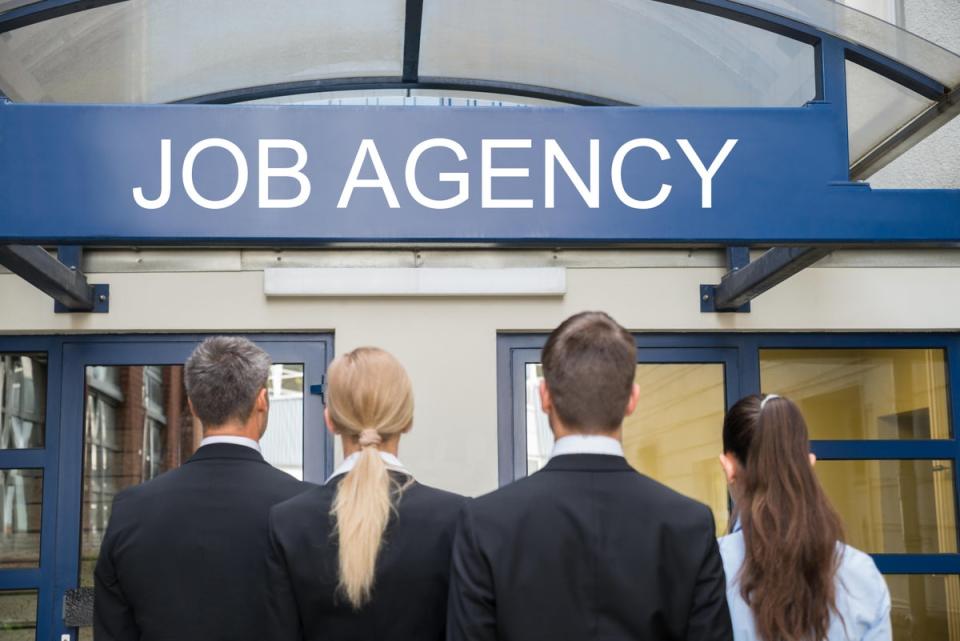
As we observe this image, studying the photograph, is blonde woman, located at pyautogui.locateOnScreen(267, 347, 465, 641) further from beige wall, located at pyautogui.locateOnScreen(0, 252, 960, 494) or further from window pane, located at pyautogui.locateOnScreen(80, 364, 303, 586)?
beige wall, located at pyautogui.locateOnScreen(0, 252, 960, 494)

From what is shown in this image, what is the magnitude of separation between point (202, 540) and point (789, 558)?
1.15m

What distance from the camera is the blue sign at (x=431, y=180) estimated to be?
9.23ft

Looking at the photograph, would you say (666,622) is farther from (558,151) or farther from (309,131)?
(309,131)

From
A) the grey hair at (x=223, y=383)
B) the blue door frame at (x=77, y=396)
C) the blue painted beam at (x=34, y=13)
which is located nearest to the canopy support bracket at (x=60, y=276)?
the blue door frame at (x=77, y=396)

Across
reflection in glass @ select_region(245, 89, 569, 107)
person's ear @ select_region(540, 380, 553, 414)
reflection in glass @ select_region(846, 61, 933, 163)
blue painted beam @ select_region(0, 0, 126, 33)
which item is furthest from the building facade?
person's ear @ select_region(540, 380, 553, 414)

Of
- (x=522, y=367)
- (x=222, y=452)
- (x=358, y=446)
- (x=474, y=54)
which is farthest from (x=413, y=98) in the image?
(x=358, y=446)

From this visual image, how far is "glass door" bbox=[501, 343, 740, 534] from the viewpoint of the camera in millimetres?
4312

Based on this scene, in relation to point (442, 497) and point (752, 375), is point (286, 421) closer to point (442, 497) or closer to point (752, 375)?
point (752, 375)

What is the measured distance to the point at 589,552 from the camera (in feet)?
6.23

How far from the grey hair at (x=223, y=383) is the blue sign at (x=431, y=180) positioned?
599mm

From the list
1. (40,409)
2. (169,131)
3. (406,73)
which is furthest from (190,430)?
(169,131)

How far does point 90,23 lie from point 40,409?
1.56 m

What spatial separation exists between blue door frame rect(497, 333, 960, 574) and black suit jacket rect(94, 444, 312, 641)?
212 cm

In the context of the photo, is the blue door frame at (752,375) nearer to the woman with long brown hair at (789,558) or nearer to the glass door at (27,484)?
the glass door at (27,484)
